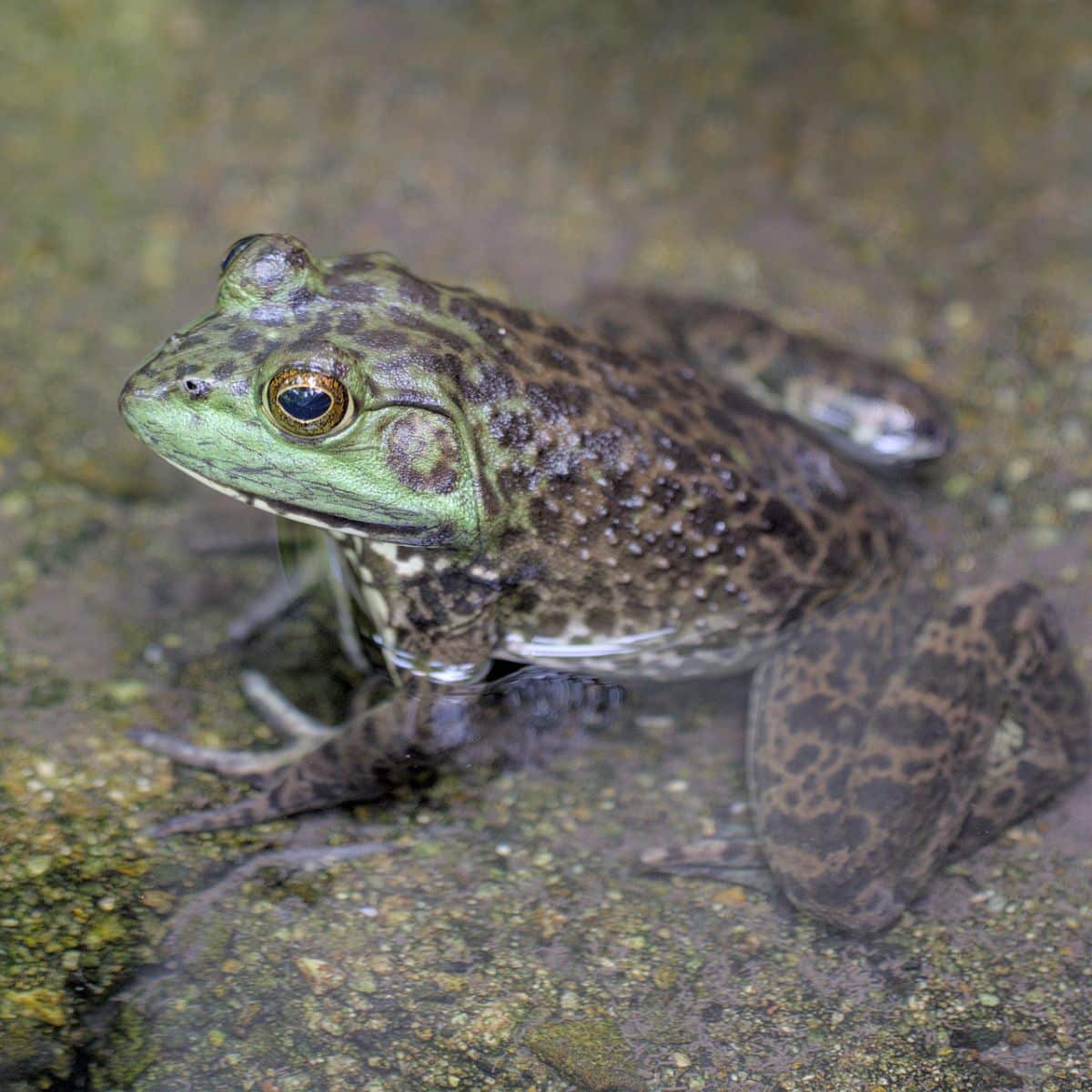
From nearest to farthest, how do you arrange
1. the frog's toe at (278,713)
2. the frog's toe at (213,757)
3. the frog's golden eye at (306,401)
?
the frog's golden eye at (306,401), the frog's toe at (213,757), the frog's toe at (278,713)

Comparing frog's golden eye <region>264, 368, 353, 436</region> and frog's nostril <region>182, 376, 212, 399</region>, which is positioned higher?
frog's nostril <region>182, 376, 212, 399</region>

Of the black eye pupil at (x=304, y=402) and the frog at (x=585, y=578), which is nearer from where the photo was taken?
the black eye pupil at (x=304, y=402)

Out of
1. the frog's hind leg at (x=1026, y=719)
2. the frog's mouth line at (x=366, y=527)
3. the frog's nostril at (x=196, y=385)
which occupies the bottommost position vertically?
the frog's hind leg at (x=1026, y=719)

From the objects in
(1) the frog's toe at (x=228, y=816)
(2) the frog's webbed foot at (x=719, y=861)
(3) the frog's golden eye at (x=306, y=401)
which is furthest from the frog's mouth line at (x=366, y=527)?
(2) the frog's webbed foot at (x=719, y=861)

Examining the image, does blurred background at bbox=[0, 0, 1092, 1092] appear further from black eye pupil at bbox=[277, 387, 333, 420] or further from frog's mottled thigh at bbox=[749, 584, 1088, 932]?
black eye pupil at bbox=[277, 387, 333, 420]

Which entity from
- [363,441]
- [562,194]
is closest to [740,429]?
[363,441]

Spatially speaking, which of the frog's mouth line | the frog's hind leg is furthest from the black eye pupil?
the frog's hind leg

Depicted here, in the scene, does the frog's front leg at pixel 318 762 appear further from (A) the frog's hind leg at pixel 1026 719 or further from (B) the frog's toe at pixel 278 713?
(A) the frog's hind leg at pixel 1026 719

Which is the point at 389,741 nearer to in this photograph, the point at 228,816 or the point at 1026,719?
the point at 228,816
